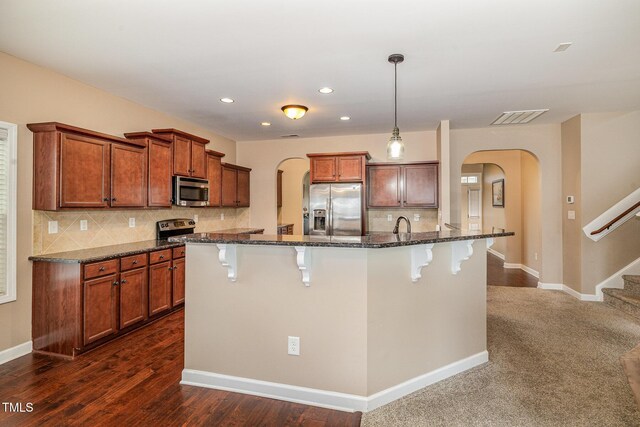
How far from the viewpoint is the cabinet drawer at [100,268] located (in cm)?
301

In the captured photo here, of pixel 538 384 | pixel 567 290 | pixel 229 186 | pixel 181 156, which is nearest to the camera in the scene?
pixel 538 384

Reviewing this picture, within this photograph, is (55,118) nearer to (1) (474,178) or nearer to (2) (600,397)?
(2) (600,397)

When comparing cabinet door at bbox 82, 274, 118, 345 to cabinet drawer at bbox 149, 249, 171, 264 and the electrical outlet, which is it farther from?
the electrical outlet

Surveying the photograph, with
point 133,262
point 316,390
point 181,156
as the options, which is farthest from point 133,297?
point 316,390

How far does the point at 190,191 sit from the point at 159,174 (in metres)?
0.56

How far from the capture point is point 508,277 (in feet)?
21.3

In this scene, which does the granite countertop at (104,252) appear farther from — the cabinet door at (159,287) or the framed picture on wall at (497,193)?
the framed picture on wall at (497,193)

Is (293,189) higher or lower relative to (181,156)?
lower

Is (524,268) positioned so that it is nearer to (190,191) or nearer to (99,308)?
(190,191)

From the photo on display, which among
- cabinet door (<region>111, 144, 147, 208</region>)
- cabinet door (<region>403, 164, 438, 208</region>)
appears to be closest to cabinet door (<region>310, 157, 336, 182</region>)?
cabinet door (<region>403, 164, 438, 208</region>)

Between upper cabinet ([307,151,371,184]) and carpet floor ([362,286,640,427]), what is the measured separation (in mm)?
2901

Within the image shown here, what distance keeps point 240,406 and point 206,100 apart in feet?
11.2

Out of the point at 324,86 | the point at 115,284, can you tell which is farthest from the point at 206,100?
the point at 115,284

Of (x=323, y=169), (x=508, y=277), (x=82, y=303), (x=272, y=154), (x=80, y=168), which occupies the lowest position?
(x=508, y=277)
